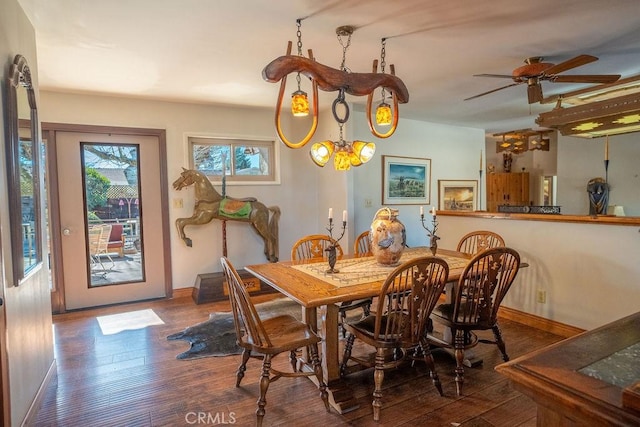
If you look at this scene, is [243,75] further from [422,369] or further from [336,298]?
[422,369]

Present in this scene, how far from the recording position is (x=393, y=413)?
2.10 m

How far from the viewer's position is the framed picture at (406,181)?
5168 mm

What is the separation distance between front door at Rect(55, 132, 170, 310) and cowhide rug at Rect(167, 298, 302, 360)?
4.08 ft

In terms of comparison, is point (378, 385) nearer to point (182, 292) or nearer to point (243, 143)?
point (182, 292)

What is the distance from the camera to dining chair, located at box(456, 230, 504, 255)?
11.1ft

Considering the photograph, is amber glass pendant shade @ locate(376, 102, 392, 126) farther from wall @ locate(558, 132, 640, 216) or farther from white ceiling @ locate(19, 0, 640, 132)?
wall @ locate(558, 132, 640, 216)

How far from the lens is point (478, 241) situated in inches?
138

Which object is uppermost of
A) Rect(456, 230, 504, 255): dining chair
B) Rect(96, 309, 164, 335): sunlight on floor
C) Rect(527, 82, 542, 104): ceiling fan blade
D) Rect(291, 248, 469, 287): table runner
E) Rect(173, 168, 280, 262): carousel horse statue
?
Rect(527, 82, 542, 104): ceiling fan blade

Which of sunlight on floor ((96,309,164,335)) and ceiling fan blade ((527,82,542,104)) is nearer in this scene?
ceiling fan blade ((527,82,542,104))

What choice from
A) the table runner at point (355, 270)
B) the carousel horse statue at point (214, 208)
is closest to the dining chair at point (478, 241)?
the table runner at point (355, 270)

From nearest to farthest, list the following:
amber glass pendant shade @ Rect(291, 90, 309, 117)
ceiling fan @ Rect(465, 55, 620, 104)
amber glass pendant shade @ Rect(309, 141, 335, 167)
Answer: amber glass pendant shade @ Rect(291, 90, 309, 117) → amber glass pendant shade @ Rect(309, 141, 335, 167) → ceiling fan @ Rect(465, 55, 620, 104)

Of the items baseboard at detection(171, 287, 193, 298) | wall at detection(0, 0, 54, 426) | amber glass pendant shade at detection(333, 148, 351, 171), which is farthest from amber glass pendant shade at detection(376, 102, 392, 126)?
baseboard at detection(171, 287, 193, 298)

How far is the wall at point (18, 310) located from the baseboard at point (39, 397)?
30 millimetres

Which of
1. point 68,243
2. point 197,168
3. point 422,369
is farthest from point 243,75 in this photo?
point 422,369
